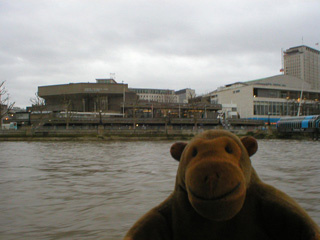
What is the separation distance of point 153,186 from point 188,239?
4704mm

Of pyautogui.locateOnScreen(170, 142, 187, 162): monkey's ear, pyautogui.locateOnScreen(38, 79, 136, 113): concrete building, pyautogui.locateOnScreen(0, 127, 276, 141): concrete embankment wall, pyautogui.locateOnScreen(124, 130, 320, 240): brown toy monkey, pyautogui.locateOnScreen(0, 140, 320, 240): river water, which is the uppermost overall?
pyautogui.locateOnScreen(38, 79, 136, 113): concrete building

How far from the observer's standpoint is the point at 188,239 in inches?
79.7

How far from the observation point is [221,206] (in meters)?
1.74

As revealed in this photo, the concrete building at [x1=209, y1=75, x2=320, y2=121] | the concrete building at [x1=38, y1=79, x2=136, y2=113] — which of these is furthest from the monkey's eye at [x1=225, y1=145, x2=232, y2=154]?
the concrete building at [x1=38, y1=79, x2=136, y2=113]

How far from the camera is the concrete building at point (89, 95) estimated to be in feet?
309

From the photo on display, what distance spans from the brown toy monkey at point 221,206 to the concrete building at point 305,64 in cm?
20128

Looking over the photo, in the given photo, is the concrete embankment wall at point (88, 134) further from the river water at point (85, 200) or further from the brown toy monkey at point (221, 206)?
the brown toy monkey at point (221, 206)

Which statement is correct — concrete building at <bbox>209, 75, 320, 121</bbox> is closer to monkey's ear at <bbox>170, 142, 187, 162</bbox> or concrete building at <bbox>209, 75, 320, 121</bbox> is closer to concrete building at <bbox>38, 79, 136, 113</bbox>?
concrete building at <bbox>38, 79, 136, 113</bbox>

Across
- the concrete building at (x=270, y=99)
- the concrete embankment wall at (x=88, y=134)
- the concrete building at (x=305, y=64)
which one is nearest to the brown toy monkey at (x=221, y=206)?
the concrete embankment wall at (x=88, y=134)

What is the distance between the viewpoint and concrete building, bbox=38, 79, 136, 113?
94.1 metres

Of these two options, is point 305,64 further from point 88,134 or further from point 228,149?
point 228,149

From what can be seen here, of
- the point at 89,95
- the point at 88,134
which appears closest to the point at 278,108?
the point at 89,95

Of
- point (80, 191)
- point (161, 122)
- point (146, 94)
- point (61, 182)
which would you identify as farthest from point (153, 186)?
point (146, 94)

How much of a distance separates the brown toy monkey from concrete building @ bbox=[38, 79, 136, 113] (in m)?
89.7
